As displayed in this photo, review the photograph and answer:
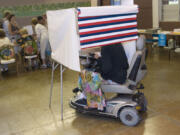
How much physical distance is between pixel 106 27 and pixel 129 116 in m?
1.21

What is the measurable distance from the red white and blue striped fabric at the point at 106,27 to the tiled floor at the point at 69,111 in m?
1.13

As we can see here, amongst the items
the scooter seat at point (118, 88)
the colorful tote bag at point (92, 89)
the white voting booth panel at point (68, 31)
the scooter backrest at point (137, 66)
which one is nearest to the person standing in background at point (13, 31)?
the white voting booth panel at point (68, 31)

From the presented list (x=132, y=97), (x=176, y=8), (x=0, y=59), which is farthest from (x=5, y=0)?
(x=132, y=97)

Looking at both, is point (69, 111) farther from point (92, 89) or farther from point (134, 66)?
point (134, 66)

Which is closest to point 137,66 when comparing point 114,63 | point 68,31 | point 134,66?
point 134,66

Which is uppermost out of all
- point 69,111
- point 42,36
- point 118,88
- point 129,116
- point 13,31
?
point 13,31

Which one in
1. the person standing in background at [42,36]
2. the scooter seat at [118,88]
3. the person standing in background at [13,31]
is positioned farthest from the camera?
the person standing in background at [13,31]

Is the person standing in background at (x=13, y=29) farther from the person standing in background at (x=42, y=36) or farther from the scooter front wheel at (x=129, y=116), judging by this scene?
the scooter front wheel at (x=129, y=116)

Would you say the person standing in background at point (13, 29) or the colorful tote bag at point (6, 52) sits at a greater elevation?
the person standing in background at point (13, 29)

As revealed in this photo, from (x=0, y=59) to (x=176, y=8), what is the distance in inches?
245

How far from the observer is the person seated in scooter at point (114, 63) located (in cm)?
313

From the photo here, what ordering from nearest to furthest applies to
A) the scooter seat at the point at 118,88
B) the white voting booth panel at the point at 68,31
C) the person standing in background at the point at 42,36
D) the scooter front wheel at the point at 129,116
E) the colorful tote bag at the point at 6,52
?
the white voting booth panel at the point at 68,31 < the scooter front wheel at the point at 129,116 < the scooter seat at the point at 118,88 < the colorful tote bag at the point at 6,52 < the person standing in background at the point at 42,36

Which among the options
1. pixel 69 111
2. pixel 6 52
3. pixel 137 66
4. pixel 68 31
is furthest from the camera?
pixel 6 52

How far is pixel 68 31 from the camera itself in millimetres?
2895
